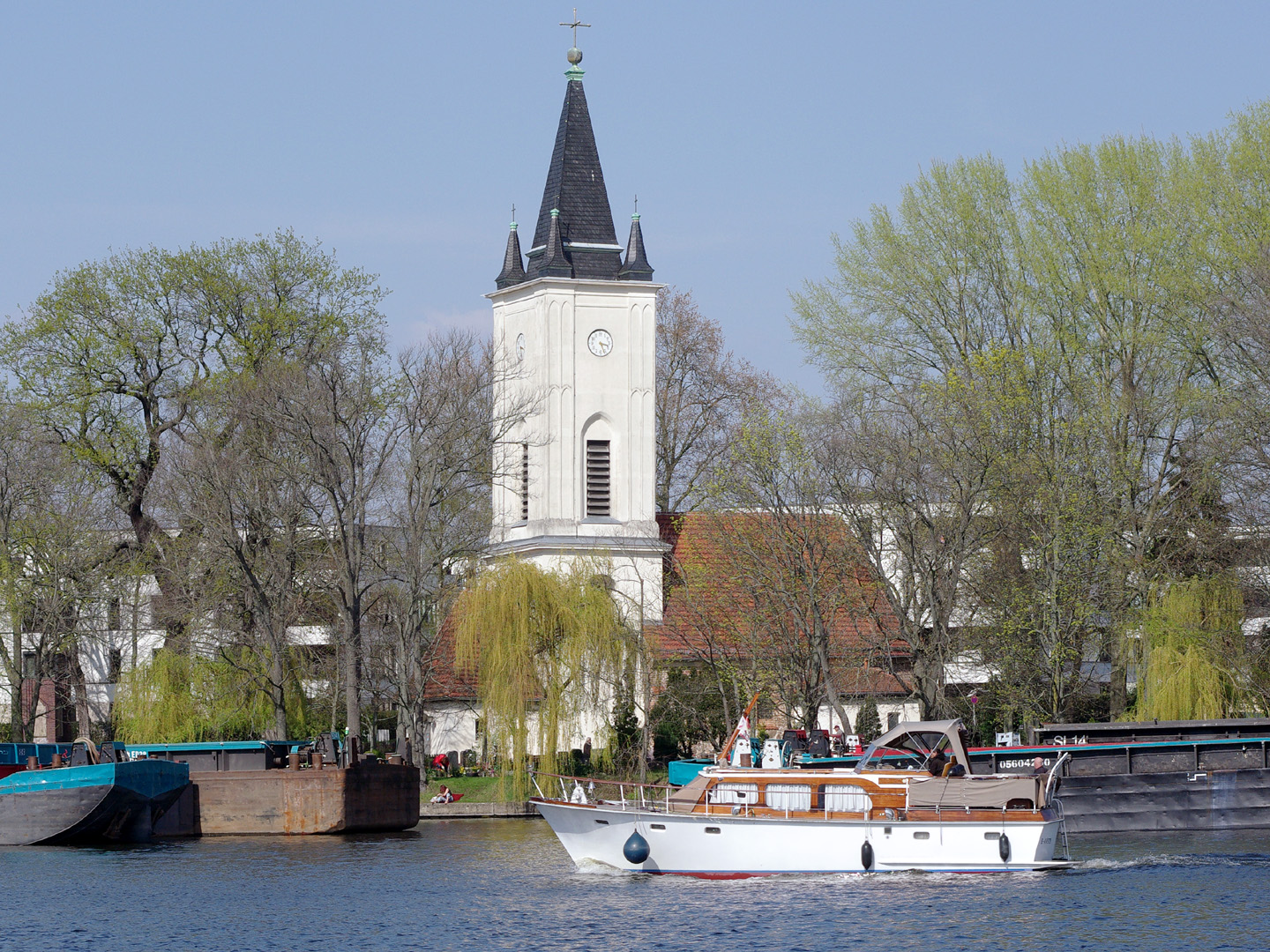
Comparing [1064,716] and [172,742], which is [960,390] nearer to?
[1064,716]

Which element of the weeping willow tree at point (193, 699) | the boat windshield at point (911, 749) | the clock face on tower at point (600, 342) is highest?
the clock face on tower at point (600, 342)

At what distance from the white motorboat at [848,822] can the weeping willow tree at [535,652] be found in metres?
18.7

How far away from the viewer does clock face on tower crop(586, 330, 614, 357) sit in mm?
75938

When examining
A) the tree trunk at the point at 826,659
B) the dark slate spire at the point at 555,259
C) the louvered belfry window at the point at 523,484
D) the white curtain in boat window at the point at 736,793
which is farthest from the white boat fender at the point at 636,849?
the dark slate spire at the point at 555,259

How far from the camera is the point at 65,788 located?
5578 cm

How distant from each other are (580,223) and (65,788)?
30.8 m

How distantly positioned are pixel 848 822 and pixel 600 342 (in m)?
34.7

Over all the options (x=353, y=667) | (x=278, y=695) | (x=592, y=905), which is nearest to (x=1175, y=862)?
(x=592, y=905)

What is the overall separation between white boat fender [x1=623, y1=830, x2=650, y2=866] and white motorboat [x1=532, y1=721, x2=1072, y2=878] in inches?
0.8

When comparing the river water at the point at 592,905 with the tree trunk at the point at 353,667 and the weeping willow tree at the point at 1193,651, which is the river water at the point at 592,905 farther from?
the tree trunk at the point at 353,667

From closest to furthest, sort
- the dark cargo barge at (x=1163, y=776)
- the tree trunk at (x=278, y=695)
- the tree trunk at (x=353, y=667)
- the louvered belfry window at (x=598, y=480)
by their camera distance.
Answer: the dark cargo barge at (x=1163, y=776), the tree trunk at (x=353, y=667), the tree trunk at (x=278, y=695), the louvered belfry window at (x=598, y=480)

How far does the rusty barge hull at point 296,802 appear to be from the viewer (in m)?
57.7

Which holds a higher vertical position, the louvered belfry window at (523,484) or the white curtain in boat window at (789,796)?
the louvered belfry window at (523,484)

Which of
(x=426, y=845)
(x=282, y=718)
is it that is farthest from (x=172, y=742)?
(x=426, y=845)
